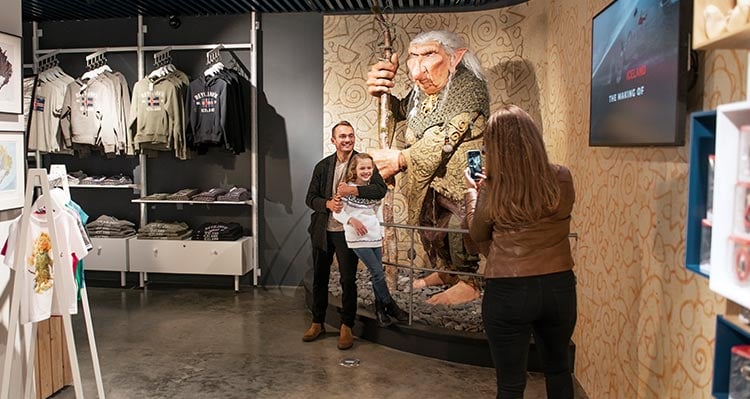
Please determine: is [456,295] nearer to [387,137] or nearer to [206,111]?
[387,137]

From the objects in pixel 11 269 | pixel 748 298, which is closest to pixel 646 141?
pixel 748 298

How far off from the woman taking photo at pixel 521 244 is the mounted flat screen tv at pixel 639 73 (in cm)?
42

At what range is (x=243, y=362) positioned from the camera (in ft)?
13.0

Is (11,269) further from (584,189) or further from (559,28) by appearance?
(559,28)

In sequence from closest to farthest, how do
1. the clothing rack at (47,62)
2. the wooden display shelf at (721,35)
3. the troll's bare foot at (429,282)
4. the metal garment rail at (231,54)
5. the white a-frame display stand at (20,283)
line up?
the wooden display shelf at (721,35), the white a-frame display stand at (20,283), the troll's bare foot at (429,282), the metal garment rail at (231,54), the clothing rack at (47,62)

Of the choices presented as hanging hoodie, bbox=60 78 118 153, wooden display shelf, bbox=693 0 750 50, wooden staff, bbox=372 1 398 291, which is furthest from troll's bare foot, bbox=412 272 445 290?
wooden display shelf, bbox=693 0 750 50

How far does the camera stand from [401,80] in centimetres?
574

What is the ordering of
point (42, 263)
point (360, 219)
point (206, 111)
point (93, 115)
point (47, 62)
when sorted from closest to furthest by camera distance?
point (42, 263), point (360, 219), point (206, 111), point (93, 115), point (47, 62)

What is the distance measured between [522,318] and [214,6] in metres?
4.67

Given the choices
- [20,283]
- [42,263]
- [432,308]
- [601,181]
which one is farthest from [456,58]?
[20,283]

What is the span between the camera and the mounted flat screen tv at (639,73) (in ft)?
6.89

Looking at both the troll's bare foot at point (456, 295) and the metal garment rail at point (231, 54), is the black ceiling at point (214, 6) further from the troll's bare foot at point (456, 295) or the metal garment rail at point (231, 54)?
the troll's bare foot at point (456, 295)

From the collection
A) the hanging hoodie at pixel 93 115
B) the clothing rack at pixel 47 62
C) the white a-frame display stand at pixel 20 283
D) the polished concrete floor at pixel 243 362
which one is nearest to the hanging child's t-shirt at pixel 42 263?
the white a-frame display stand at pixel 20 283

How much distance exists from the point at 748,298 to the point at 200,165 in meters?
5.55
